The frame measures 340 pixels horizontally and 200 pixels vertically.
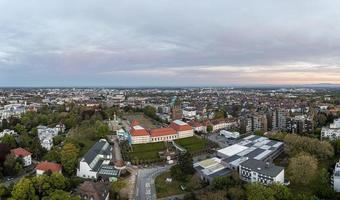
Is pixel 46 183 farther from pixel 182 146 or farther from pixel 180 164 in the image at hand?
pixel 182 146

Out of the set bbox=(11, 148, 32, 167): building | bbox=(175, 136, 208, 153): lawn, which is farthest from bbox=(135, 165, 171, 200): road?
bbox=(11, 148, 32, 167): building

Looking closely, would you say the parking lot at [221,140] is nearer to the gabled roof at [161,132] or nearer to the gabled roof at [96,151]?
the gabled roof at [161,132]

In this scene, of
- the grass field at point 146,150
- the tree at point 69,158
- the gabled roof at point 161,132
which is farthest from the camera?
the gabled roof at point 161,132

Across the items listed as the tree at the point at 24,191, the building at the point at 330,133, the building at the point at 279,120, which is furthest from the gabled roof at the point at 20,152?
the building at the point at 279,120

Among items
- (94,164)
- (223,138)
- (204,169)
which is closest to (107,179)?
(94,164)

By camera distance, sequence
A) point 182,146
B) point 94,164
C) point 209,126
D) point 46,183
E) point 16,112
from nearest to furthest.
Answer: point 46,183
point 94,164
point 182,146
point 209,126
point 16,112

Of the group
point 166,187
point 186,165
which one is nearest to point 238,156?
point 186,165

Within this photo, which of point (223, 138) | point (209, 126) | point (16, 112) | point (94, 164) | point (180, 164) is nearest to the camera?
point (180, 164)
